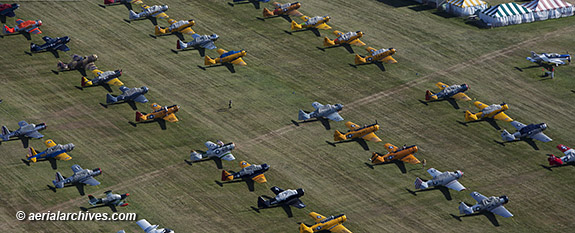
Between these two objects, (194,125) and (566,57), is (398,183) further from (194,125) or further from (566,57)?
(566,57)

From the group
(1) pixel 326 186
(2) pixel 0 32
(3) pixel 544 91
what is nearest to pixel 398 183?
(1) pixel 326 186

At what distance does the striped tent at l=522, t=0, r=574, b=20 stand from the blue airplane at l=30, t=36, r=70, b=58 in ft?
272

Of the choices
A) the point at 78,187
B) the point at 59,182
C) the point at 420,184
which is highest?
the point at 420,184

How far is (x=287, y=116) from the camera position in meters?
128

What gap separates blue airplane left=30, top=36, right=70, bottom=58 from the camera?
14204 centimetres

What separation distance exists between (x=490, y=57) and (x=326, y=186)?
50.7m

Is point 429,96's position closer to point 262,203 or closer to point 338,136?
point 338,136

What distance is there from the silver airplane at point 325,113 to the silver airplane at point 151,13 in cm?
4121

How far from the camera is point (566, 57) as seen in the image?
487ft

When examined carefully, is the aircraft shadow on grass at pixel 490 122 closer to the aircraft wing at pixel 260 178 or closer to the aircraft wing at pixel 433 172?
the aircraft wing at pixel 433 172

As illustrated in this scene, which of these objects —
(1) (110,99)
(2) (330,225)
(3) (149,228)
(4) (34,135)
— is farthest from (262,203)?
(4) (34,135)

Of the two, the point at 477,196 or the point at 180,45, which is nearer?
the point at 477,196

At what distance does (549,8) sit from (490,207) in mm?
69392

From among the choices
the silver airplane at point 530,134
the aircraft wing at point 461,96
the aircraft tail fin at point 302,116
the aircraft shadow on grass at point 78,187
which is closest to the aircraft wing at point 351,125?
the aircraft tail fin at point 302,116
